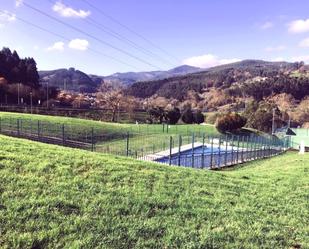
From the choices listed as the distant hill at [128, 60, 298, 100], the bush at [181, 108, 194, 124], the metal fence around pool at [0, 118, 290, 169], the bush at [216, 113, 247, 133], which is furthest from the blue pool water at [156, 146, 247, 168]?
the distant hill at [128, 60, 298, 100]

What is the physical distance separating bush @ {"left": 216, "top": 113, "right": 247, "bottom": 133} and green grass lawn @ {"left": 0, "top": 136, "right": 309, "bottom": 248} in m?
47.9

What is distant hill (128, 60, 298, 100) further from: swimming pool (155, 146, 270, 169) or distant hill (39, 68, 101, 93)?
swimming pool (155, 146, 270, 169)

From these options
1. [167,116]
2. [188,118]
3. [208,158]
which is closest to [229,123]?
[167,116]

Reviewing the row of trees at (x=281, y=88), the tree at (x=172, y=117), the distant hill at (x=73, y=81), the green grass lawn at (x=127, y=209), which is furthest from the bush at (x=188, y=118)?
the distant hill at (x=73, y=81)

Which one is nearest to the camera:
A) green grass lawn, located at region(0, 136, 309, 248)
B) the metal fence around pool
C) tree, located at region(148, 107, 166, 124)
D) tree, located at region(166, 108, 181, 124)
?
green grass lawn, located at region(0, 136, 309, 248)

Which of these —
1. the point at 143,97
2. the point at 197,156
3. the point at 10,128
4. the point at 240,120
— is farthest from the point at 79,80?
the point at 197,156

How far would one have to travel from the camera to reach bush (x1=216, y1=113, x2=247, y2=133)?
56469mm

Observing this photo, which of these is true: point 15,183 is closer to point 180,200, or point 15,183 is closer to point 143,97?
point 180,200

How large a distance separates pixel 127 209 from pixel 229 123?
169 ft

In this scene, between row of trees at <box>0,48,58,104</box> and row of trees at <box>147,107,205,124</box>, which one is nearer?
row of trees at <box>147,107,205,124</box>

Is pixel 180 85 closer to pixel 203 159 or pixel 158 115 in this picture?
pixel 158 115

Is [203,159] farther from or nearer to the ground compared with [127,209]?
nearer to the ground

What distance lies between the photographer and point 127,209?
601 cm

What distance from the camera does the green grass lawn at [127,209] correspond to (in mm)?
5074
